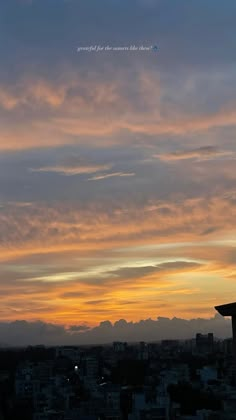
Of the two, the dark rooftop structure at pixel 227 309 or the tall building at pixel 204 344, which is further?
the tall building at pixel 204 344

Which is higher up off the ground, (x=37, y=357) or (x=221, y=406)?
(x=37, y=357)

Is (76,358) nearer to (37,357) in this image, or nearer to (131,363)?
(37,357)

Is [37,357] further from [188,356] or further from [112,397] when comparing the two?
[112,397]

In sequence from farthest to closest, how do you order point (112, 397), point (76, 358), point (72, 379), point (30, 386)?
point (76, 358)
point (72, 379)
point (30, 386)
point (112, 397)

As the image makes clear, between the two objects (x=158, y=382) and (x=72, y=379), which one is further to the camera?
(x=72, y=379)

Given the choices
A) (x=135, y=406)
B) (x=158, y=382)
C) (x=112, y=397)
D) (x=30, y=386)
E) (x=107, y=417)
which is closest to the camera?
(x=107, y=417)

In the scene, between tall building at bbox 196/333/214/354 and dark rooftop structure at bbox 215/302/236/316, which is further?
tall building at bbox 196/333/214/354

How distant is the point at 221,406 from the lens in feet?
113

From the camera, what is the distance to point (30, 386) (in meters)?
44.6

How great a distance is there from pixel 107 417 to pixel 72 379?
973 inches

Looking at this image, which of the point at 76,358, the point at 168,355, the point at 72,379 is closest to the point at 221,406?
the point at 72,379

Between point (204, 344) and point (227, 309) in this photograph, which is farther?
point (204, 344)

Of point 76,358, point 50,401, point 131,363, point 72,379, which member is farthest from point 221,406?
point 76,358

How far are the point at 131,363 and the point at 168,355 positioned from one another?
18.4m
